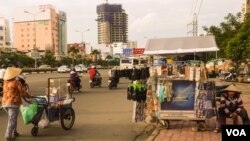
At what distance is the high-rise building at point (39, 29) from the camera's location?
156m

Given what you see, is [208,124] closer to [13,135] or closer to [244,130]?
[13,135]

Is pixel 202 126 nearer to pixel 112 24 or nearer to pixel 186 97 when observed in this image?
pixel 186 97

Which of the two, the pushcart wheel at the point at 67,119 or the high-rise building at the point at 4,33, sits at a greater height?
the high-rise building at the point at 4,33

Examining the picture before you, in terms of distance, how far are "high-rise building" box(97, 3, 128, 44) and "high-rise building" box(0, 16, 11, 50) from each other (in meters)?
43.4

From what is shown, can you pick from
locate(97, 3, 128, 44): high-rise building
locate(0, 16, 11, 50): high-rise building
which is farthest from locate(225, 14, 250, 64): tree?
locate(97, 3, 128, 44): high-rise building

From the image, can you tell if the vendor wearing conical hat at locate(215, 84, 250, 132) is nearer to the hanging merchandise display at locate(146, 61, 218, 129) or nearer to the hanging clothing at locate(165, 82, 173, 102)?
the hanging merchandise display at locate(146, 61, 218, 129)

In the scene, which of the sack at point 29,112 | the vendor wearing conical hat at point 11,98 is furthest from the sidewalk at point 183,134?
the vendor wearing conical hat at point 11,98

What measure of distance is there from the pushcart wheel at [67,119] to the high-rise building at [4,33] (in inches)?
5060

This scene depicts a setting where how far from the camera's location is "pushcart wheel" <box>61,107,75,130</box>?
10625mm

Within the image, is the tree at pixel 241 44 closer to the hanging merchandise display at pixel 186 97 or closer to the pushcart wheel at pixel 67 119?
the hanging merchandise display at pixel 186 97

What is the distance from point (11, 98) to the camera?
9.34 meters

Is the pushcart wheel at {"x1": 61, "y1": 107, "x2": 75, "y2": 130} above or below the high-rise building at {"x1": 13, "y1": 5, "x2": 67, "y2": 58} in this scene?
below

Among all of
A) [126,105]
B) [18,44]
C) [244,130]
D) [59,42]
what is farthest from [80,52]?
[244,130]

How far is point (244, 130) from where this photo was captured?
456 cm
